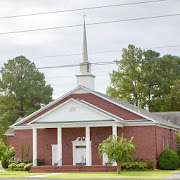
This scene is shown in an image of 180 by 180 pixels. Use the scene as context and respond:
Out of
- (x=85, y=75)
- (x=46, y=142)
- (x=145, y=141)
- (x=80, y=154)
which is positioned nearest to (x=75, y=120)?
(x=80, y=154)

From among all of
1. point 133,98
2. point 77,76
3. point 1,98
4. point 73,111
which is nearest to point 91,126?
point 73,111

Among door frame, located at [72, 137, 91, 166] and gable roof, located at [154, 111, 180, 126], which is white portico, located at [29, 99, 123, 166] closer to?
door frame, located at [72, 137, 91, 166]

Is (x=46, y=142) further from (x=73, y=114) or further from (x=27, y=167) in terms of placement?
(x=73, y=114)

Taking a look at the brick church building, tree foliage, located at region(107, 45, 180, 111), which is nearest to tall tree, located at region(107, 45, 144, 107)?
tree foliage, located at region(107, 45, 180, 111)

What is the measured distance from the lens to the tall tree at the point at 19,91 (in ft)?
274

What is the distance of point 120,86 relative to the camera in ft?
267

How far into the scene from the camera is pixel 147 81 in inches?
3140

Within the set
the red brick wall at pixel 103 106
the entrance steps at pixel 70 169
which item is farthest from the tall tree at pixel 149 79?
the entrance steps at pixel 70 169

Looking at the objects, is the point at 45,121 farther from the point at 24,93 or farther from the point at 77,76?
the point at 24,93

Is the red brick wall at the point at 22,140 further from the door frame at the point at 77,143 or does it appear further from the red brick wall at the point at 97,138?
the red brick wall at the point at 97,138

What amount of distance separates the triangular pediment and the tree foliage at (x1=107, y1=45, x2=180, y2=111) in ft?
108

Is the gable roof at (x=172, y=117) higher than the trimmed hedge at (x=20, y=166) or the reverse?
higher

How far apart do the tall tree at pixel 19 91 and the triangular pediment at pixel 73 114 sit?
35.6 m

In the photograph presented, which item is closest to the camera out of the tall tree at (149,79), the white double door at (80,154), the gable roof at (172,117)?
the white double door at (80,154)
